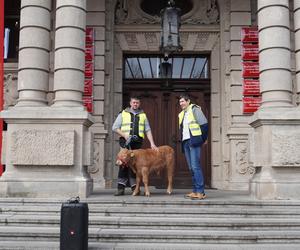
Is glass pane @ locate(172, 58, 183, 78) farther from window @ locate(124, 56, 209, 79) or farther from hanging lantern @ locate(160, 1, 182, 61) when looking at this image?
hanging lantern @ locate(160, 1, 182, 61)

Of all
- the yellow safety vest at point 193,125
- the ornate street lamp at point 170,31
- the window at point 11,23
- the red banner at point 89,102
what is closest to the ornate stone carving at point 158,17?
the red banner at point 89,102

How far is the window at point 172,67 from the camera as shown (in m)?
14.5

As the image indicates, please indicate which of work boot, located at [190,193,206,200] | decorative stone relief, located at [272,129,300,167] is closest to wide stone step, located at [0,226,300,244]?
work boot, located at [190,193,206,200]

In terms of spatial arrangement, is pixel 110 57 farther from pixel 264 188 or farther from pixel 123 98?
pixel 264 188

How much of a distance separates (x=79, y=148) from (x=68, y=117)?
2.28ft

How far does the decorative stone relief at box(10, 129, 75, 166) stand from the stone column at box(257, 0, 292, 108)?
4.29 meters

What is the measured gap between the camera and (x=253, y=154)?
9.94 m

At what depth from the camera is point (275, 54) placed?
32.1 feet

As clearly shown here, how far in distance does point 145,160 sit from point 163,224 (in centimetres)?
207

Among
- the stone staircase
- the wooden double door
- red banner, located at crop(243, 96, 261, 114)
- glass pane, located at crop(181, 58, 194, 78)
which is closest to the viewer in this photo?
the stone staircase

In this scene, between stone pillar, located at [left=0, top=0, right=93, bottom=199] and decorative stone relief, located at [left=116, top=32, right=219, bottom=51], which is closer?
stone pillar, located at [left=0, top=0, right=93, bottom=199]

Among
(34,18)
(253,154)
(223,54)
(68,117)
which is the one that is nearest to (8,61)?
(34,18)

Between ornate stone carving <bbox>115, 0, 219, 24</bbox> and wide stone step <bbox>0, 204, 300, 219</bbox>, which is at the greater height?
ornate stone carving <bbox>115, 0, 219, 24</bbox>

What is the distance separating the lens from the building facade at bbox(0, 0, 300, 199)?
31.1ft
